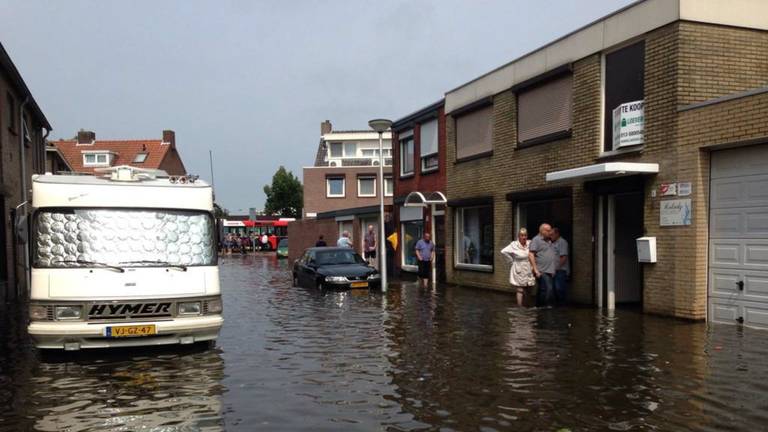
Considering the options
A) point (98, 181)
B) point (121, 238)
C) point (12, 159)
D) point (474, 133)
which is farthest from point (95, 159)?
point (121, 238)

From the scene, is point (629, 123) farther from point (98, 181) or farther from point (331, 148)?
point (331, 148)

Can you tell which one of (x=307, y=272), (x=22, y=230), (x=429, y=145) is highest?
(x=429, y=145)

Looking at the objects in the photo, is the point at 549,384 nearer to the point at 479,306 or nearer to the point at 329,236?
the point at 479,306

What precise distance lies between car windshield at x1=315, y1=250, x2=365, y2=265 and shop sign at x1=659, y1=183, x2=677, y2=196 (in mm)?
9339

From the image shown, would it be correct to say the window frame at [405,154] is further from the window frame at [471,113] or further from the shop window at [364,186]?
the shop window at [364,186]

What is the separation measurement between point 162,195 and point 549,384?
5.55 m

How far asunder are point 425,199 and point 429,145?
2.03 m

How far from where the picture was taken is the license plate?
771 centimetres

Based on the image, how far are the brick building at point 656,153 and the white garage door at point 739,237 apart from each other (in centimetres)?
2

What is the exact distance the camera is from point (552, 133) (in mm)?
14336

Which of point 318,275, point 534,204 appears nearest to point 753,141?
point 534,204

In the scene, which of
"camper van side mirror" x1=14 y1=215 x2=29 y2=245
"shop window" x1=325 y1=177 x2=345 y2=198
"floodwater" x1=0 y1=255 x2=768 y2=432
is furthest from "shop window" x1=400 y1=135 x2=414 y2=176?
"shop window" x1=325 y1=177 x2=345 y2=198

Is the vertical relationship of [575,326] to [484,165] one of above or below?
below

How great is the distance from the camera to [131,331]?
25.5ft
